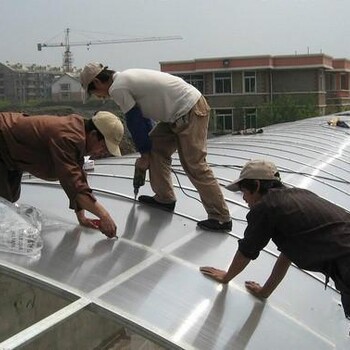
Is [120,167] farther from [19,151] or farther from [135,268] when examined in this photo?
[135,268]

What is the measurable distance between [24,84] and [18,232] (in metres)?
61.0

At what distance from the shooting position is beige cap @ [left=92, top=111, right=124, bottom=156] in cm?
360

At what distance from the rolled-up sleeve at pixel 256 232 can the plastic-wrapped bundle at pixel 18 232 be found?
1.27 metres

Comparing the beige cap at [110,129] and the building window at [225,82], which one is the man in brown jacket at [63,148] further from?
the building window at [225,82]

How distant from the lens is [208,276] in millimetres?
3457

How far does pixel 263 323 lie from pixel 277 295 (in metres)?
0.42

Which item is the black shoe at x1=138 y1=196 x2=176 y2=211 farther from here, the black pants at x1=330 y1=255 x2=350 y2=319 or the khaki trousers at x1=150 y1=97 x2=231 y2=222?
the black pants at x1=330 y1=255 x2=350 y2=319

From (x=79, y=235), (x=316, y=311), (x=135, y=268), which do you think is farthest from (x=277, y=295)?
(x=79, y=235)

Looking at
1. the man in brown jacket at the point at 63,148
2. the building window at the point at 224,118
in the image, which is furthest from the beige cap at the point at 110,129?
the building window at the point at 224,118

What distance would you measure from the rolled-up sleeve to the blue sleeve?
4.35 feet

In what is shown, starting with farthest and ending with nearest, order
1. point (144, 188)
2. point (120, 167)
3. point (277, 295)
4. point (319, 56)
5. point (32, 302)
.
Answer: point (319, 56) < point (120, 167) < point (144, 188) < point (32, 302) < point (277, 295)

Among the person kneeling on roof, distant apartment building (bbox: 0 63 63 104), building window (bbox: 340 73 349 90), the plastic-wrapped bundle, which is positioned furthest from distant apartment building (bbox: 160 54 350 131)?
the person kneeling on roof

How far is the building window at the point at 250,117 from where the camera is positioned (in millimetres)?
37997

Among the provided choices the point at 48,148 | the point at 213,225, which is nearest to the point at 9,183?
the point at 48,148
